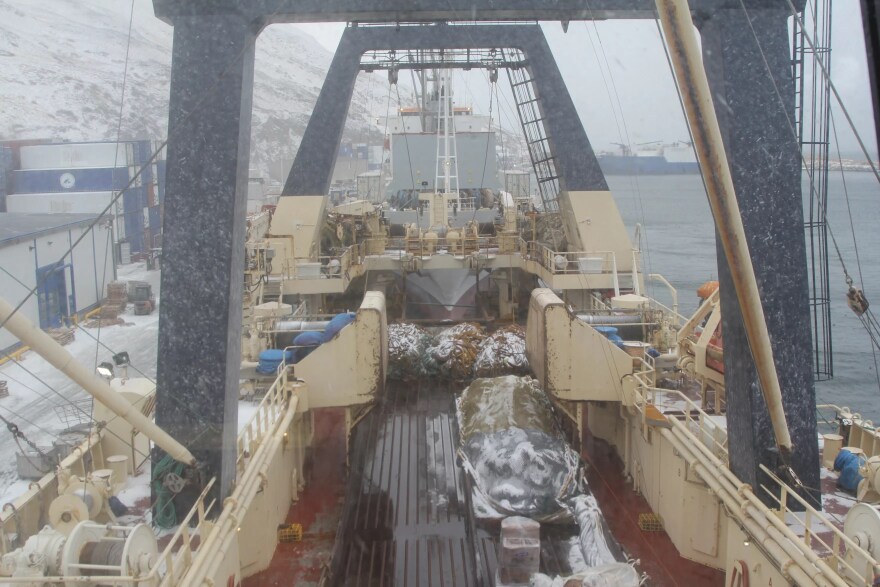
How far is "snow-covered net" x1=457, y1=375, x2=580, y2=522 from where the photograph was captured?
7.43 m

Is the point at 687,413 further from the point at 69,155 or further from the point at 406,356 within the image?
the point at 69,155

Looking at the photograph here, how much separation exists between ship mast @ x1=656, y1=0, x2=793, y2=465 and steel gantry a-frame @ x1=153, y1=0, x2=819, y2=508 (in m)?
1.68

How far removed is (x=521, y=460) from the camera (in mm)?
7633

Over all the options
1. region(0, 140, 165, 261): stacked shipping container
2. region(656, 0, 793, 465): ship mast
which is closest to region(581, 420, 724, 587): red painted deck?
region(656, 0, 793, 465): ship mast

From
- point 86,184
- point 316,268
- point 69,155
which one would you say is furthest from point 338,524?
point 69,155

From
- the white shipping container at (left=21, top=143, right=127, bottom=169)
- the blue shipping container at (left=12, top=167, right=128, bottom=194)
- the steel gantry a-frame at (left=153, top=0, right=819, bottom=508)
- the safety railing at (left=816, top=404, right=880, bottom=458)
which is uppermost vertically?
the white shipping container at (left=21, top=143, right=127, bottom=169)

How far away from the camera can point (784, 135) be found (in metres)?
5.53

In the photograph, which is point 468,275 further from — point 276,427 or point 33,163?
point 33,163

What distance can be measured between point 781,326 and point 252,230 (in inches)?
510

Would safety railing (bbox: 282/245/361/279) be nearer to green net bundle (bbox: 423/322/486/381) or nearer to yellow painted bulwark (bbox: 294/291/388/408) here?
green net bundle (bbox: 423/322/486/381)

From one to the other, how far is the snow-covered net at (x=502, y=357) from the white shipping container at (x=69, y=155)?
48.6 ft

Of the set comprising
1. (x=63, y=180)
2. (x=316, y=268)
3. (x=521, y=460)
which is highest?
(x=63, y=180)

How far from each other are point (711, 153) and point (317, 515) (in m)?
6.08

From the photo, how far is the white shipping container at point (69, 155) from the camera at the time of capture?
21.5 metres
